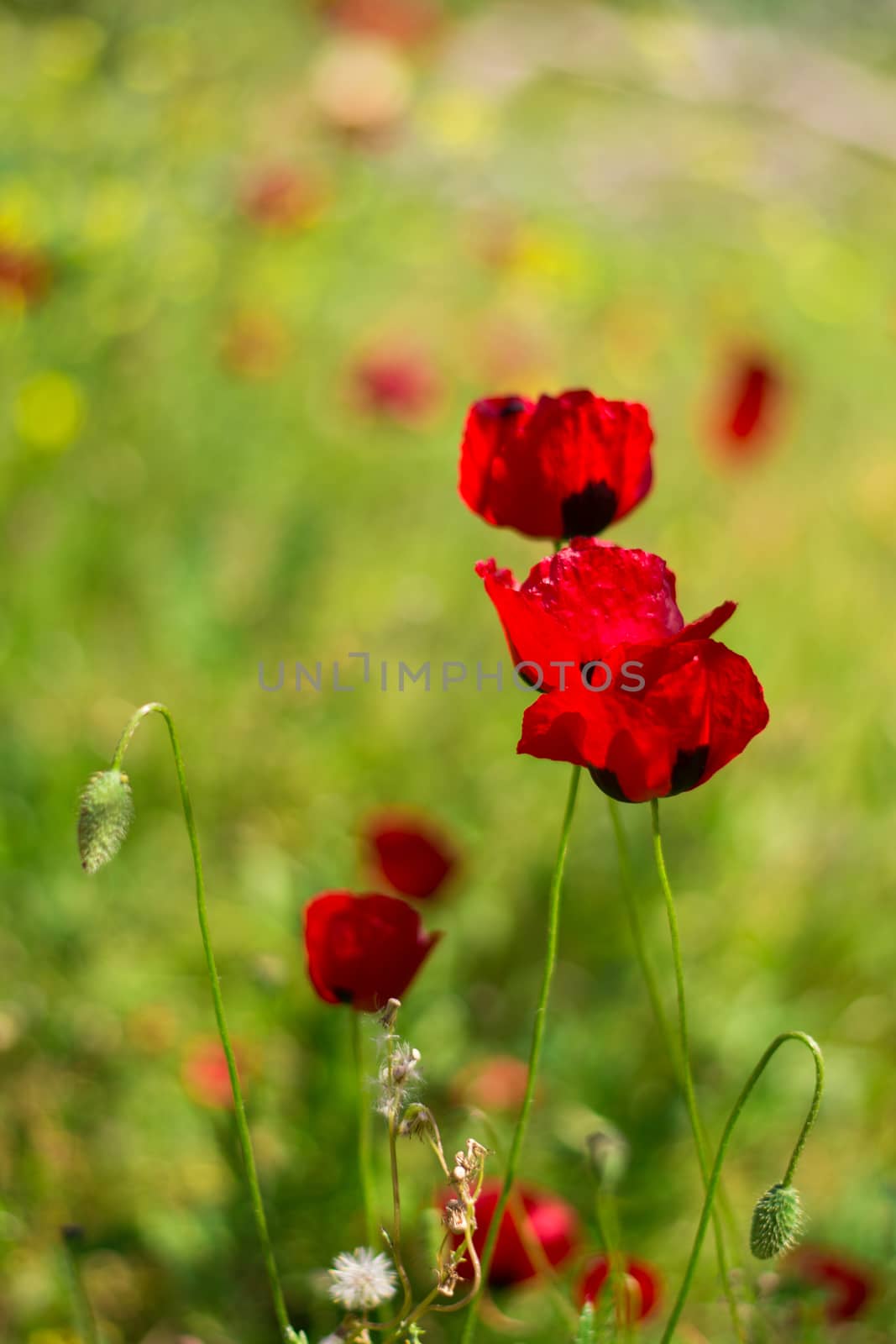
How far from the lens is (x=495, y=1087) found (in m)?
1.46

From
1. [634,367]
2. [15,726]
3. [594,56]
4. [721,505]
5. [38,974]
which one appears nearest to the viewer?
[38,974]

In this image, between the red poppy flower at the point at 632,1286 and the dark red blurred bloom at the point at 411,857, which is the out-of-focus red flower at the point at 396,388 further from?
the red poppy flower at the point at 632,1286

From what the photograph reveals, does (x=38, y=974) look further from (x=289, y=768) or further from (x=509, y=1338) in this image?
(x=509, y=1338)

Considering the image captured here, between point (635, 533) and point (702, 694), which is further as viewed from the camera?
point (635, 533)

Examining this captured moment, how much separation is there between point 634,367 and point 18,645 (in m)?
2.15

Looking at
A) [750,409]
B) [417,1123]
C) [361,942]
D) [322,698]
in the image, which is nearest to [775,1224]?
[417,1123]

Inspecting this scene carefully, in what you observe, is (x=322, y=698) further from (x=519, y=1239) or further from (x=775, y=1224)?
(x=775, y=1224)

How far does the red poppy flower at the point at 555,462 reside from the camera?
0.91 meters

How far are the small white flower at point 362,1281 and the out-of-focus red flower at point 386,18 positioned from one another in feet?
16.9

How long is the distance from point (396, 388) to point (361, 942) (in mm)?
1807

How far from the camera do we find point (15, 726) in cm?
194

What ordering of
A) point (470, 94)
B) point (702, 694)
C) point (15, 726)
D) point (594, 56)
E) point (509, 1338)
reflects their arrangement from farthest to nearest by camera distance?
point (594, 56)
point (470, 94)
point (15, 726)
point (509, 1338)
point (702, 694)

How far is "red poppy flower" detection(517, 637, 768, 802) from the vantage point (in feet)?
2.40

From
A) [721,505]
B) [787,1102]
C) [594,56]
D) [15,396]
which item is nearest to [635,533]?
[721,505]
